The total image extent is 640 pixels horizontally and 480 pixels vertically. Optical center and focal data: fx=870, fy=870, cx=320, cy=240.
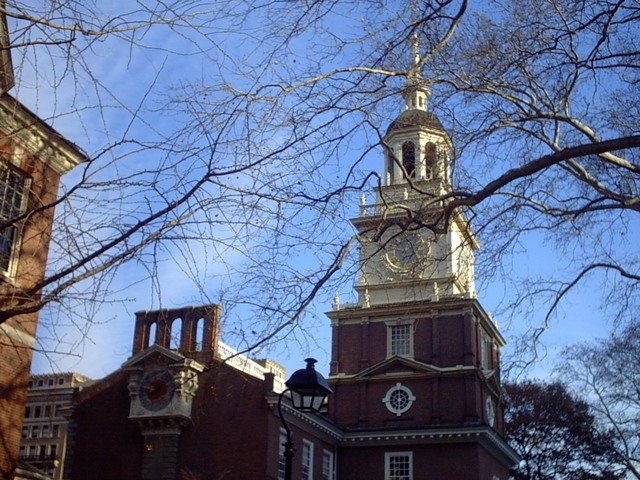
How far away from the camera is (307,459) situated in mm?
36875

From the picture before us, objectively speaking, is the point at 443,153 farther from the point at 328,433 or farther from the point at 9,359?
the point at 328,433

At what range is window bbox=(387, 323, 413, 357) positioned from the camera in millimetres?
43062

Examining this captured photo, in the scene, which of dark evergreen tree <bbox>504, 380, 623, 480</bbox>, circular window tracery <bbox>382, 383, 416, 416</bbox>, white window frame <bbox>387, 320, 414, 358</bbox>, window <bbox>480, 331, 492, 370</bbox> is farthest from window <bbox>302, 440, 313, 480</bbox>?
dark evergreen tree <bbox>504, 380, 623, 480</bbox>

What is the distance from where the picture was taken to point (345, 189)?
32.7 ft

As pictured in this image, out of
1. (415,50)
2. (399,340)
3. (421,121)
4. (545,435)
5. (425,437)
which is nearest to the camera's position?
(415,50)

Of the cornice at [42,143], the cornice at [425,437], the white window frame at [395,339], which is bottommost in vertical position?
the cornice at [425,437]

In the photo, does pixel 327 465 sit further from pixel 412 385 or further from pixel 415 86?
pixel 415 86

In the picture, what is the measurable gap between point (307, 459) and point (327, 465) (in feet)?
10.2

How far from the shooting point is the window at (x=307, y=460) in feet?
119

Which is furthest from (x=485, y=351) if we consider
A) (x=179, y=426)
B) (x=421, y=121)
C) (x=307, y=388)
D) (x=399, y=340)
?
(x=421, y=121)

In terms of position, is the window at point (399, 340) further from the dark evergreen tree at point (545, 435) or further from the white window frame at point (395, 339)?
the dark evergreen tree at point (545, 435)

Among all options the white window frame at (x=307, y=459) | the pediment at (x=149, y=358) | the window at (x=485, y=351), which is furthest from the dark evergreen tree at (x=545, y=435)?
the pediment at (x=149, y=358)

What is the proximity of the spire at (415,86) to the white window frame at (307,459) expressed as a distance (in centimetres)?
2638

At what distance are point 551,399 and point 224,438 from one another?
75.8ft
